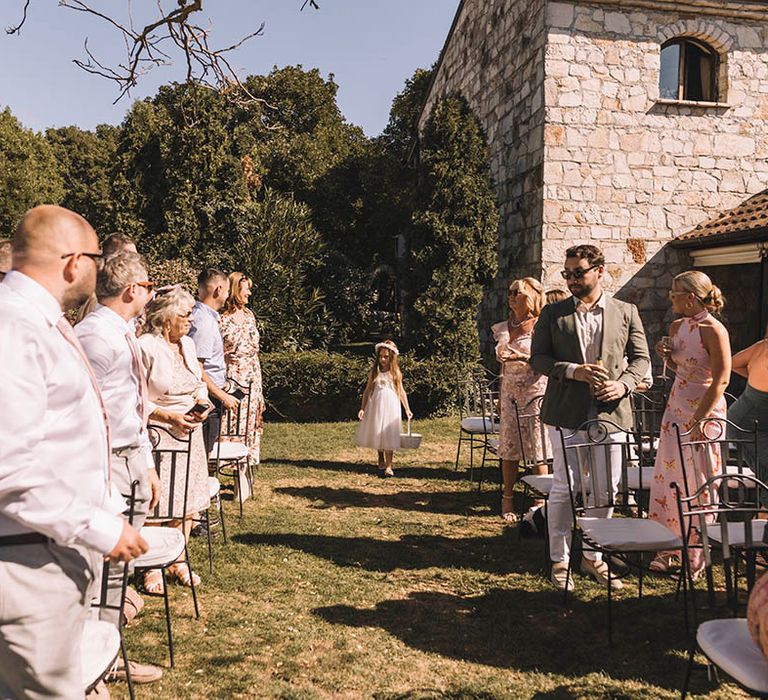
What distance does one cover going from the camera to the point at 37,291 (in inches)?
79.4

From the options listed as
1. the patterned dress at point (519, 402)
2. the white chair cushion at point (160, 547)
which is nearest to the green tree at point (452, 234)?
the patterned dress at point (519, 402)

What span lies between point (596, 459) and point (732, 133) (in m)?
9.76

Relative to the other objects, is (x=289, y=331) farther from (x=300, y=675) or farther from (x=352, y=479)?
(x=300, y=675)

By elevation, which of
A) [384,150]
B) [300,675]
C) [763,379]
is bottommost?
[300,675]

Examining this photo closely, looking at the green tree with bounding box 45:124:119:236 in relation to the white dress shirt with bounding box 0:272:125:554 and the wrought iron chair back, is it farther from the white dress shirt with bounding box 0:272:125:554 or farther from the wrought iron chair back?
the white dress shirt with bounding box 0:272:125:554

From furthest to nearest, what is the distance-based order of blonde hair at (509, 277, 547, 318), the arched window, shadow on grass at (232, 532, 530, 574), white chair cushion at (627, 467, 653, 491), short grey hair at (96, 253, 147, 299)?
1. the arched window
2. blonde hair at (509, 277, 547, 318)
3. white chair cushion at (627, 467, 653, 491)
4. shadow on grass at (232, 532, 530, 574)
5. short grey hair at (96, 253, 147, 299)

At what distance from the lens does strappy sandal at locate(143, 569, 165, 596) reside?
465cm

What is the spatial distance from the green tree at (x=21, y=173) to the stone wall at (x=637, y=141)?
25.1 m

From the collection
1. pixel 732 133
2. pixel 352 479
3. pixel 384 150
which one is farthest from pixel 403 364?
pixel 384 150

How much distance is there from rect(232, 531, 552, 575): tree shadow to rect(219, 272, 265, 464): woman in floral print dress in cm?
166

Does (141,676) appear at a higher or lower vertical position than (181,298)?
lower

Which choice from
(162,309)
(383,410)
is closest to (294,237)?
(383,410)

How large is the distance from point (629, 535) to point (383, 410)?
456 cm

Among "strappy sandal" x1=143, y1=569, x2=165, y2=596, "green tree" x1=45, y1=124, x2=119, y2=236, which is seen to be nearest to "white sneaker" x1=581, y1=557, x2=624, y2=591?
"strappy sandal" x1=143, y1=569, x2=165, y2=596
